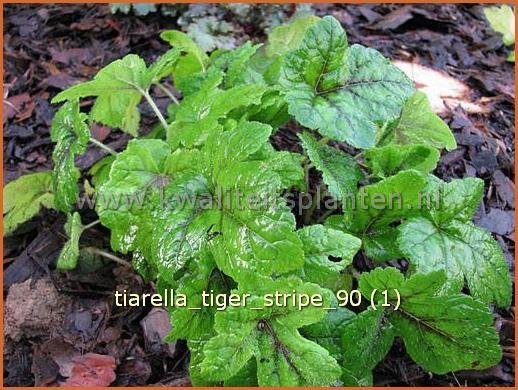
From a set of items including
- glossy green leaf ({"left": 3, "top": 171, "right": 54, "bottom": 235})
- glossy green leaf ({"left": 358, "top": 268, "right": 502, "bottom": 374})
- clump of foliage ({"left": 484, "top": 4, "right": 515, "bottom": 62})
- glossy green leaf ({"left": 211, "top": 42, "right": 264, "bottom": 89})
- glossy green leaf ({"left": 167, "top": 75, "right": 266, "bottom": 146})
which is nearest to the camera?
glossy green leaf ({"left": 358, "top": 268, "right": 502, "bottom": 374})

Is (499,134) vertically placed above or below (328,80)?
below

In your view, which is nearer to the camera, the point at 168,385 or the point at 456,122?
the point at 168,385

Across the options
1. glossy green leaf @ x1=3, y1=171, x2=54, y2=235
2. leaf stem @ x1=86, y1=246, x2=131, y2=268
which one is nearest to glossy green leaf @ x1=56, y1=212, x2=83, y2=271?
leaf stem @ x1=86, y1=246, x2=131, y2=268

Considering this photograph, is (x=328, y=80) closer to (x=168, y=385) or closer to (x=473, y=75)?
(x=168, y=385)

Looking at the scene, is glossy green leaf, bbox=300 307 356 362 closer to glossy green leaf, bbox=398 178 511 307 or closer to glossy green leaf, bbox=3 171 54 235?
glossy green leaf, bbox=398 178 511 307

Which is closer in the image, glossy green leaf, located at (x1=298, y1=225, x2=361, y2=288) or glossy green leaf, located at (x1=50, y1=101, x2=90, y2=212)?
glossy green leaf, located at (x1=298, y1=225, x2=361, y2=288)

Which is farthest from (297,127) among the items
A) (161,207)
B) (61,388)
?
(61,388)
